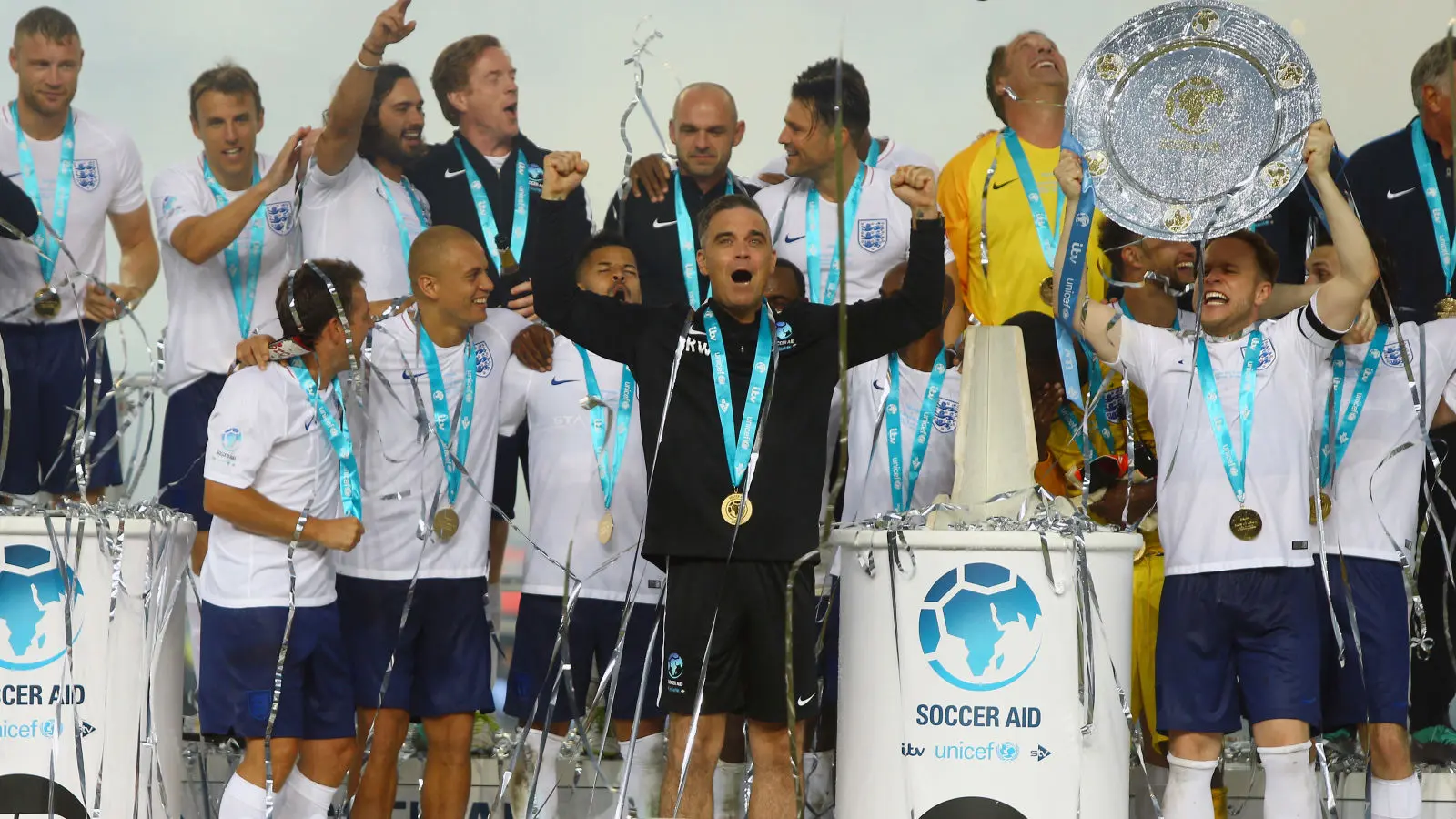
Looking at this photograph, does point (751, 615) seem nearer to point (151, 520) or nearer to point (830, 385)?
point (830, 385)

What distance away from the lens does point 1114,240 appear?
516 cm

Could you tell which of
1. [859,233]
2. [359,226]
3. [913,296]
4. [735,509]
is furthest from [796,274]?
[359,226]

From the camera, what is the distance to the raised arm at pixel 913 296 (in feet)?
14.2

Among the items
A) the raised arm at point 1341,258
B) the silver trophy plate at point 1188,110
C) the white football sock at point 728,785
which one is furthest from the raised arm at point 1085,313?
the white football sock at point 728,785

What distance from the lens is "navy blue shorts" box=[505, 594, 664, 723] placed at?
4.92 meters

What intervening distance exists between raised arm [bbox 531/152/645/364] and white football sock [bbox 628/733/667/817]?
3.97 feet

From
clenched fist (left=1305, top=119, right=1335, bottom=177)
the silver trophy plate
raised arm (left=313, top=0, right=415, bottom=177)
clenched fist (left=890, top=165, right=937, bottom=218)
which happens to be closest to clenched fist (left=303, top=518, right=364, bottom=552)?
raised arm (left=313, top=0, right=415, bottom=177)

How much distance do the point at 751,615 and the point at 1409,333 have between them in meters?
2.14

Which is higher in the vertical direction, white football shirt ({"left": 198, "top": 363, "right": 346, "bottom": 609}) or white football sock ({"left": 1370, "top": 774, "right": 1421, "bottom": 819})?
white football shirt ({"left": 198, "top": 363, "right": 346, "bottom": 609})

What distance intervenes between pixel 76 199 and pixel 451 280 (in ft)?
4.87

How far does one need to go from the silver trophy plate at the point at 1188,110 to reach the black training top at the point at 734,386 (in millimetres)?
779

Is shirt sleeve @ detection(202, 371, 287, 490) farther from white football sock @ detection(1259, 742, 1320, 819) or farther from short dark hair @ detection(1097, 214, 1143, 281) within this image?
white football sock @ detection(1259, 742, 1320, 819)

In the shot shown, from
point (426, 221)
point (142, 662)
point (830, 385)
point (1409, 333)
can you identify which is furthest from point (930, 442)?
point (142, 662)

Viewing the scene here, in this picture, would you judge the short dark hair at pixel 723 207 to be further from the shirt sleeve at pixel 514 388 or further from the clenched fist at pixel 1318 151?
the clenched fist at pixel 1318 151
